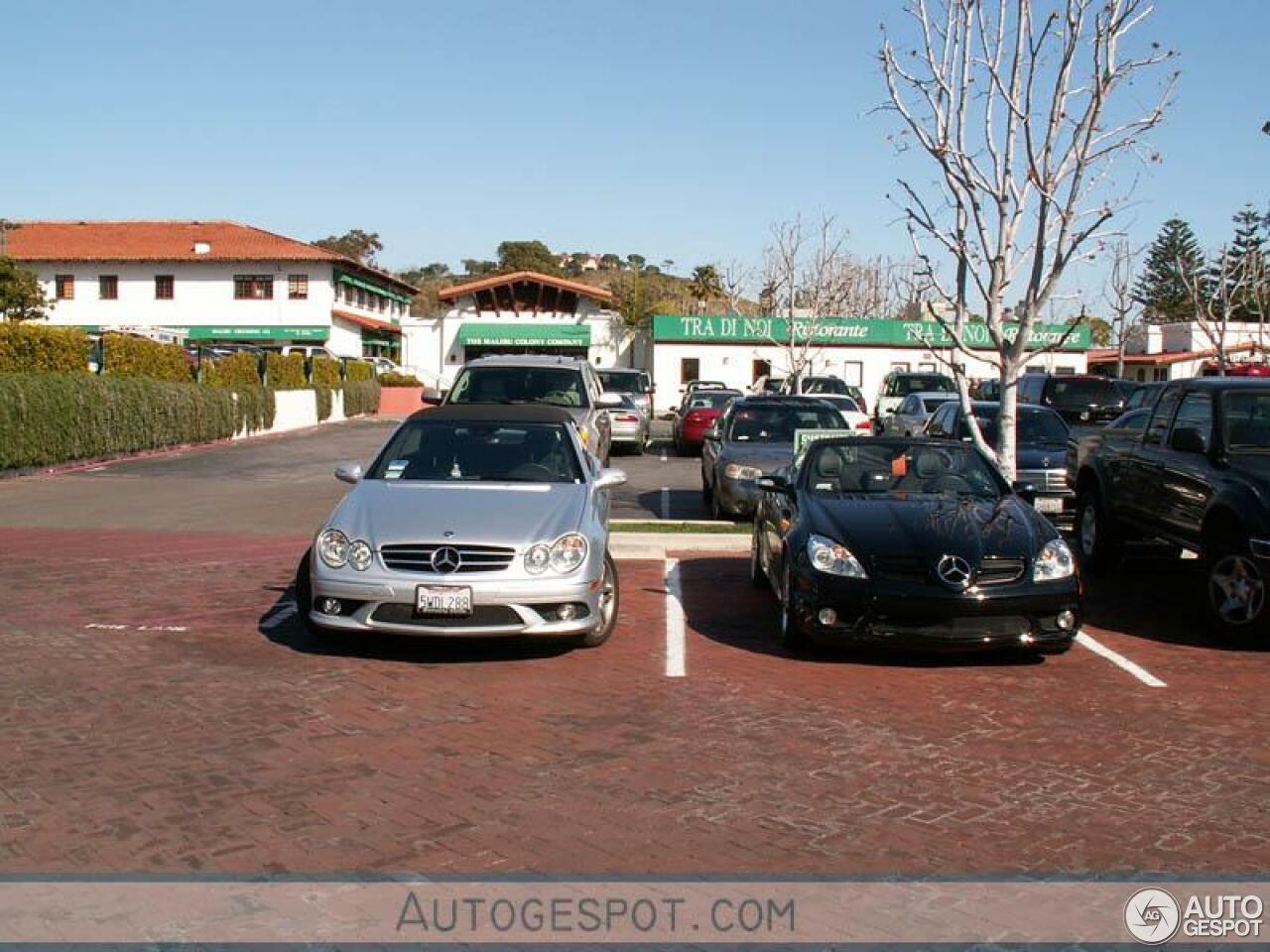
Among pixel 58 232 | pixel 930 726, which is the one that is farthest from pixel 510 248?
pixel 930 726

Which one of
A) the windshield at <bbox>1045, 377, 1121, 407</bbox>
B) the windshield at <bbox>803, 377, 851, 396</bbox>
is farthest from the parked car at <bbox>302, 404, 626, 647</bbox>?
the windshield at <bbox>803, 377, 851, 396</bbox>

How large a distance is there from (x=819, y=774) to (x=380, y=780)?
6.66ft

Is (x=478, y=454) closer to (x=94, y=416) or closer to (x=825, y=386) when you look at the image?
(x=94, y=416)

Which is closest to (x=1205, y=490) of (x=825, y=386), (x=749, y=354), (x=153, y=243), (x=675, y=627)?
(x=675, y=627)

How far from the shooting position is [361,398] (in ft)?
143

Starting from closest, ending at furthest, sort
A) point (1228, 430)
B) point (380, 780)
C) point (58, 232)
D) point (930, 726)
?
1. point (380, 780)
2. point (930, 726)
3. point (1228, 430)
4. point (58, 232)

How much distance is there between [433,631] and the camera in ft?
24.7

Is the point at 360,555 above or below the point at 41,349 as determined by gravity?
below

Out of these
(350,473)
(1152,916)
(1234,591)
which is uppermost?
(350,473)

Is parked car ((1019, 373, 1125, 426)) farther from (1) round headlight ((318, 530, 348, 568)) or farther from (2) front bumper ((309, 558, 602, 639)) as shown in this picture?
(1) round headlight ((318, 530, 348, 568))

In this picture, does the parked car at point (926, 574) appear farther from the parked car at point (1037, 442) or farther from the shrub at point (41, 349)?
the shrub at point (41, 349)

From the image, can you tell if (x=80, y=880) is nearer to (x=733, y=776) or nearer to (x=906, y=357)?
(x=733, y=776)

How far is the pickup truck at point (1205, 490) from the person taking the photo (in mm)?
8523

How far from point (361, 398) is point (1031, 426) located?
30701 millimetres
